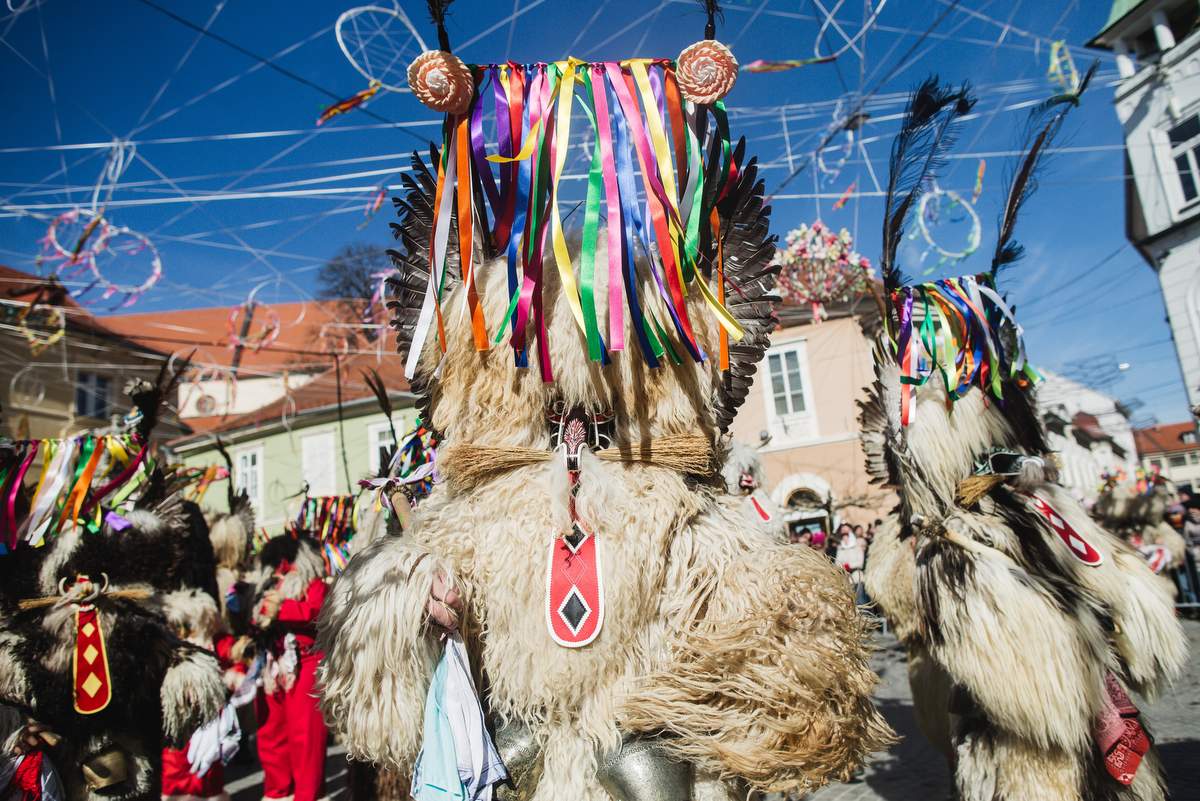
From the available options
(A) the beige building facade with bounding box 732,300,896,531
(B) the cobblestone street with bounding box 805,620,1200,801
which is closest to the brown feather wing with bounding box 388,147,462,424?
(B) the cobblestone street with bounding box 805,620,1200,801

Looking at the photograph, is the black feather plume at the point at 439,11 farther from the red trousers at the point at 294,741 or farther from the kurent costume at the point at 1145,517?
the kurent costume at the point at 1145,517

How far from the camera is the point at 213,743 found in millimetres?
3869

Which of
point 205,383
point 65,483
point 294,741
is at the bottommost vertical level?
point 294,741

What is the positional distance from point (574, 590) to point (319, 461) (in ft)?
65.6

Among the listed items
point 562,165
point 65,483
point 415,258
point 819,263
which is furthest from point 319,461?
point 562,165

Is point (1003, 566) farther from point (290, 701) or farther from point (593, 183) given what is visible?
point (290, 701)

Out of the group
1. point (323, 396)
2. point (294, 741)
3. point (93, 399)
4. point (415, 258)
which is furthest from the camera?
point (323, 396)

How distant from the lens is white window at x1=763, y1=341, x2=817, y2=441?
53.2 ft

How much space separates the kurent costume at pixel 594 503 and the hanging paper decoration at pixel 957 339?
1.23 m

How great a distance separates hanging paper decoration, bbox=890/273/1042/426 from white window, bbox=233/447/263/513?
20.8 meters

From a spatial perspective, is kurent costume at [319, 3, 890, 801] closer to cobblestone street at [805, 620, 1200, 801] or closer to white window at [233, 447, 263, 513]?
cobblestone street at [805, 620, 1200, 801]

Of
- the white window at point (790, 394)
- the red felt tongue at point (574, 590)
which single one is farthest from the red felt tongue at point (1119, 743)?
the white window at point (790, 394)

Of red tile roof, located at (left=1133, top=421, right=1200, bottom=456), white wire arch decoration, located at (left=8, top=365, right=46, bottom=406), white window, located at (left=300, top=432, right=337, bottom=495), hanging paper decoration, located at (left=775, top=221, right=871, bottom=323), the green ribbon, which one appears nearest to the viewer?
the green ribbon

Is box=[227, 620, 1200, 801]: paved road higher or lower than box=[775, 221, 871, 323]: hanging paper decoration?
lower
